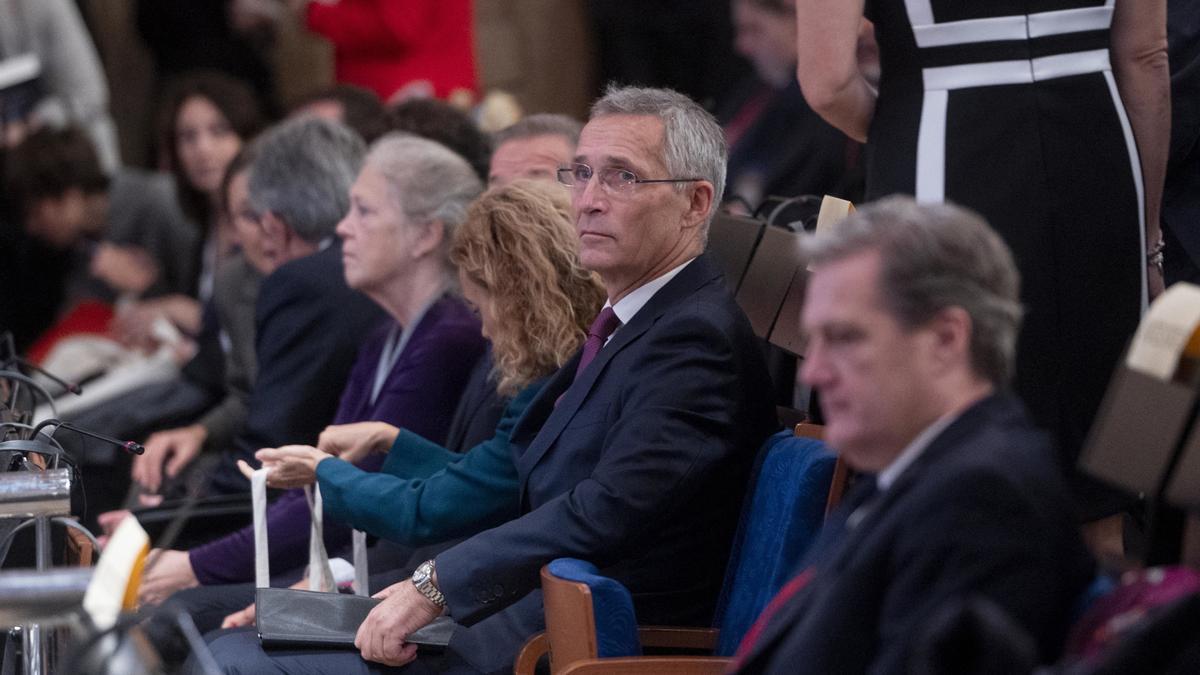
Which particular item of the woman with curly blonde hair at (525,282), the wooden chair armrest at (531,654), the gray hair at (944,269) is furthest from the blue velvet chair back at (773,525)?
the gray hair at (944,269)

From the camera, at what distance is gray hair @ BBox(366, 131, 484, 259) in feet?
12.0

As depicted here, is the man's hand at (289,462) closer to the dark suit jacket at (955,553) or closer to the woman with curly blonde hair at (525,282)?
the woman with curly blonde hair at (525,282)

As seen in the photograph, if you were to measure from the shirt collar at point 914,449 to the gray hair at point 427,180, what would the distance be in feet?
6.27

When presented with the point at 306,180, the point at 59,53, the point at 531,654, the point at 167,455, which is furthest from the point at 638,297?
the point at 59,53

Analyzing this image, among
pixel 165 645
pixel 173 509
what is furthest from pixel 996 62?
pixel 173 509

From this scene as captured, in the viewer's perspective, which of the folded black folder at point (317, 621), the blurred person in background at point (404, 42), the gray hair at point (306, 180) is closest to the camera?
the folded black folder at point (317, 621)

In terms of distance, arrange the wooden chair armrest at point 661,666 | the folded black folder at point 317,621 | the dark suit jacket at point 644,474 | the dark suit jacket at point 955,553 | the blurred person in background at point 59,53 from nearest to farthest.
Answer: the dark suit jacket at point 955,553
the wooden chair armrest at point 661,666
the dark suit jacket at point 644,474
the folded black folder at point 317,621
the blurred person in background at point 59,53

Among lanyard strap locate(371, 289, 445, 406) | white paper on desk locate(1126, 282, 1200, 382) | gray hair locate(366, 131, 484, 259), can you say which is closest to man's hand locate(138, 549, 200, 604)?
lanyard strap locate(371, 289, 445, 406)

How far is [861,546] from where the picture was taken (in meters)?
1.80

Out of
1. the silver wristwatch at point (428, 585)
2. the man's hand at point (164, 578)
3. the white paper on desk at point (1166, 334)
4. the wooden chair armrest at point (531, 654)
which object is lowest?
the man's hand at point (164, 578)

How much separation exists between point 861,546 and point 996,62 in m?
1.08

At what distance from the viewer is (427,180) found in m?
3.69

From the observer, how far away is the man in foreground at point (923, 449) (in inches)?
66.7

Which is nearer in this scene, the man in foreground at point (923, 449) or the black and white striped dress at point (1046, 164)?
the man in foreground at point (923, 449)
